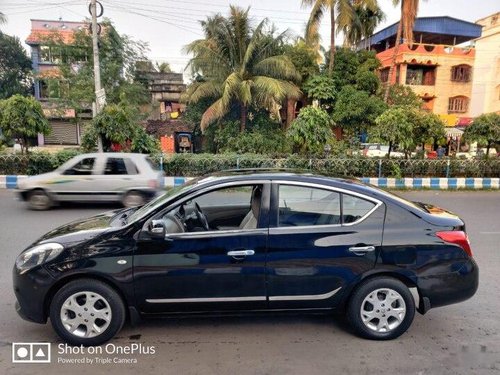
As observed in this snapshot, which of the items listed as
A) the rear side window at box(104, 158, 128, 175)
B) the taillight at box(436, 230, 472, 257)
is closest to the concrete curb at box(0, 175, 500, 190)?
the rear side window at box(104, 158, 128, 175)

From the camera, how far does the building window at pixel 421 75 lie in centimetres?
2983

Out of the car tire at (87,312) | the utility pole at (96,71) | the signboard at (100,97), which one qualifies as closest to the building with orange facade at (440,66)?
the utility pole at (96,71)

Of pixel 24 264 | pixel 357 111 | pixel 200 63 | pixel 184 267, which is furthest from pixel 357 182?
pixel 357 111

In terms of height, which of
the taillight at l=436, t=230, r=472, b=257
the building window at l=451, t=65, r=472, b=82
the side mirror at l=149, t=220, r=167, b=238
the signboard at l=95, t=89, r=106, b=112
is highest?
the building window at l=451, t=65, r=472, b=82

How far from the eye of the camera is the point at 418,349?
307 centimetres

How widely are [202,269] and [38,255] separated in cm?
135

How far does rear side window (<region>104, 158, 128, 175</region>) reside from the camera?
8.82 metres

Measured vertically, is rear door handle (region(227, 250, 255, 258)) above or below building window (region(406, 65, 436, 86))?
below

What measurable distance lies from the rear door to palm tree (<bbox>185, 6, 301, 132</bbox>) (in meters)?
13.8

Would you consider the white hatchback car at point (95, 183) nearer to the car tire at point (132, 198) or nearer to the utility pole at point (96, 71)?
the car tire at point (132, 198)

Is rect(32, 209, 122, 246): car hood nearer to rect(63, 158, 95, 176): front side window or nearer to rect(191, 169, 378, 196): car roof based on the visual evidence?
rect(191, 169, 378, 196): car roof

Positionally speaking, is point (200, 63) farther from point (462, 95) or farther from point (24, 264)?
point (462, 95)

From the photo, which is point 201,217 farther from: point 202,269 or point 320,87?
point 320,87

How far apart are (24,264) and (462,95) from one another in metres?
35.8
